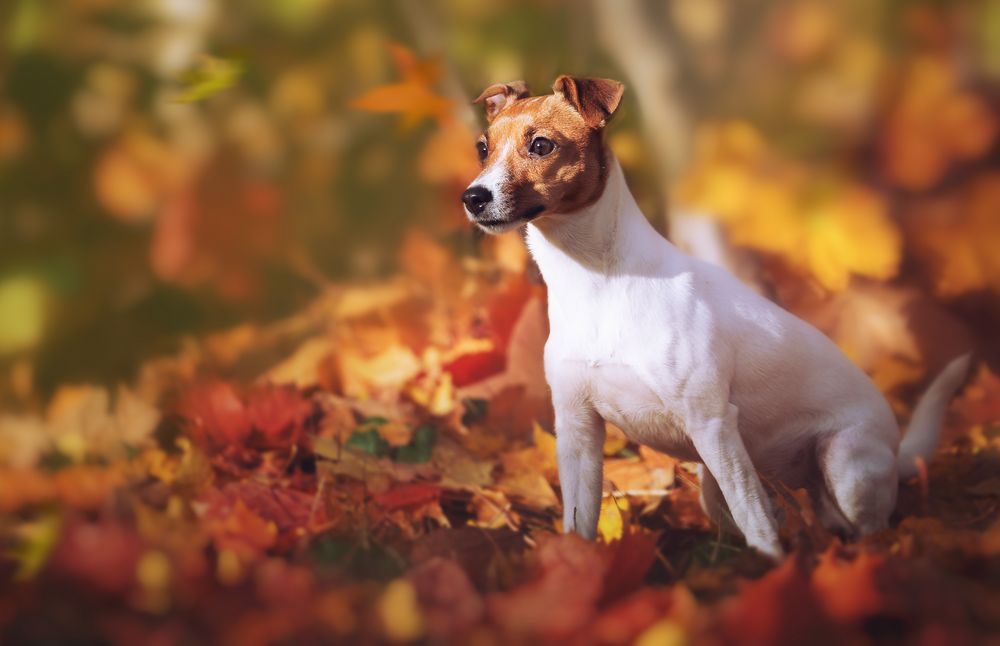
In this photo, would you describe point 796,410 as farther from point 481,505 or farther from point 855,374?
point 481,505

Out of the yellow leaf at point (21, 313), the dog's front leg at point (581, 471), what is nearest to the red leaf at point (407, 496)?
the dog's front leg at point (581, 471)

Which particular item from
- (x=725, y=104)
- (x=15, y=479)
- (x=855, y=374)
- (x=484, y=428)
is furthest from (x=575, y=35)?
(x=15, y=479)

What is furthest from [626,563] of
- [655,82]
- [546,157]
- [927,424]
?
[655,82]

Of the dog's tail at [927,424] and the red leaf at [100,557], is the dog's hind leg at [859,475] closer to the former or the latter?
the dog's tail at [927,424]

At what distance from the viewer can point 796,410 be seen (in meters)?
1.80

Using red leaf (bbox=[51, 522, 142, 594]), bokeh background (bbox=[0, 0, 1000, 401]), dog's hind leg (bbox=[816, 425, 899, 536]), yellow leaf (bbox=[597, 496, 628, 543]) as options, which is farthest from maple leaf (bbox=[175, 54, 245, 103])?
dog's hind leg (bbox=[816, 425, 899, 536])

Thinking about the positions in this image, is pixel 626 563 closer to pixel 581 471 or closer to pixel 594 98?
pixel 581 471

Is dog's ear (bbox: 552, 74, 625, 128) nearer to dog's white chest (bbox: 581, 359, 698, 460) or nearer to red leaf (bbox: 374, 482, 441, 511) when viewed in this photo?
dog's white chest (bbox: 581, 359, 698, 460)

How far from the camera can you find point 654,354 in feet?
5.37

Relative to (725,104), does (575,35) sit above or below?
above

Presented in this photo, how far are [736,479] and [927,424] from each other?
67 centimetres

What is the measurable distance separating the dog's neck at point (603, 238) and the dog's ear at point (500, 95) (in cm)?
22

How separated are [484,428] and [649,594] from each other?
1026 millimetres

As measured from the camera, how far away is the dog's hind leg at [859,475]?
1.79m
